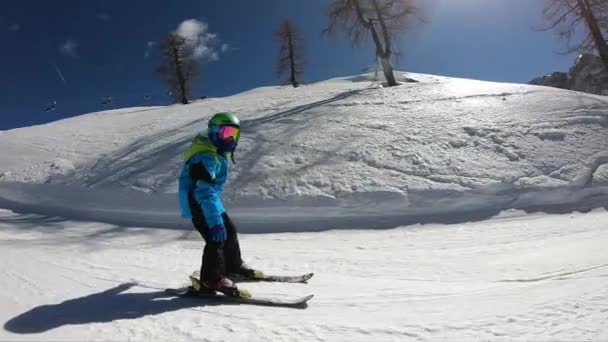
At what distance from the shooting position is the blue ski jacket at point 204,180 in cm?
354

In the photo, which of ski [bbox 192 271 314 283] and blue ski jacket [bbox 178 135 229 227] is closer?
blue ski jacket [bbox 178 135 229 227]

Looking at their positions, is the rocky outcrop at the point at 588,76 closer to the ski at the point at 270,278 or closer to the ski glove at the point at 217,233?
the ski at the point at 270,278

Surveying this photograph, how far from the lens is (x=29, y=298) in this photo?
11.5ft

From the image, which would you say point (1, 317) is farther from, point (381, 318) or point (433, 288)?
point (433, 288)

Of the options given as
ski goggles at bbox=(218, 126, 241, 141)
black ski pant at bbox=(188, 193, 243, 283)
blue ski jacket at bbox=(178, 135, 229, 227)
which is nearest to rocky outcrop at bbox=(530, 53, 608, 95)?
ski goggles at bbox=(218, 126, 241, 141)

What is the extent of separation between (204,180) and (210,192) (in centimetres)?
11

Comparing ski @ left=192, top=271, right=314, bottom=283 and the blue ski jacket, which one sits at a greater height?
the blue ski jacket

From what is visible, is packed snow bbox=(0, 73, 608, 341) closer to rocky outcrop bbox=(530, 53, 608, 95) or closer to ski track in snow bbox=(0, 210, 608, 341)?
ski track in snow bbox=(0, 210, 608, 341)

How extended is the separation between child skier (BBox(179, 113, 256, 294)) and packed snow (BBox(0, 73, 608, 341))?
0.95 ft

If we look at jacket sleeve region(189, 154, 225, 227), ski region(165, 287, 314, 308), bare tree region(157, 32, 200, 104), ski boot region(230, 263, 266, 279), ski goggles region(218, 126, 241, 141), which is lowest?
ski region(165, 287, 314, 308)

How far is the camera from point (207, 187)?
11.8 feet

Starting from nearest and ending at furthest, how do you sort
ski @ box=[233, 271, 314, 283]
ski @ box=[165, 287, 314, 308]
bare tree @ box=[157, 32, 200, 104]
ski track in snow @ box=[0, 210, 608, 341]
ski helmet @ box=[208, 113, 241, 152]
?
ski track in snow @ box=[0, 210, 608, 341] < ski @ box=[165, 287, 314, 308] < ski helmet @ box=[208, 113, 241, 152] < ski @ box=[233, 271, 314, 283] < bare tree @ box=[157, 32, 200, 104]

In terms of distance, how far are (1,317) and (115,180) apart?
5.91 meters

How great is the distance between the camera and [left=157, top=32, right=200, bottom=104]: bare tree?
3522 cm
